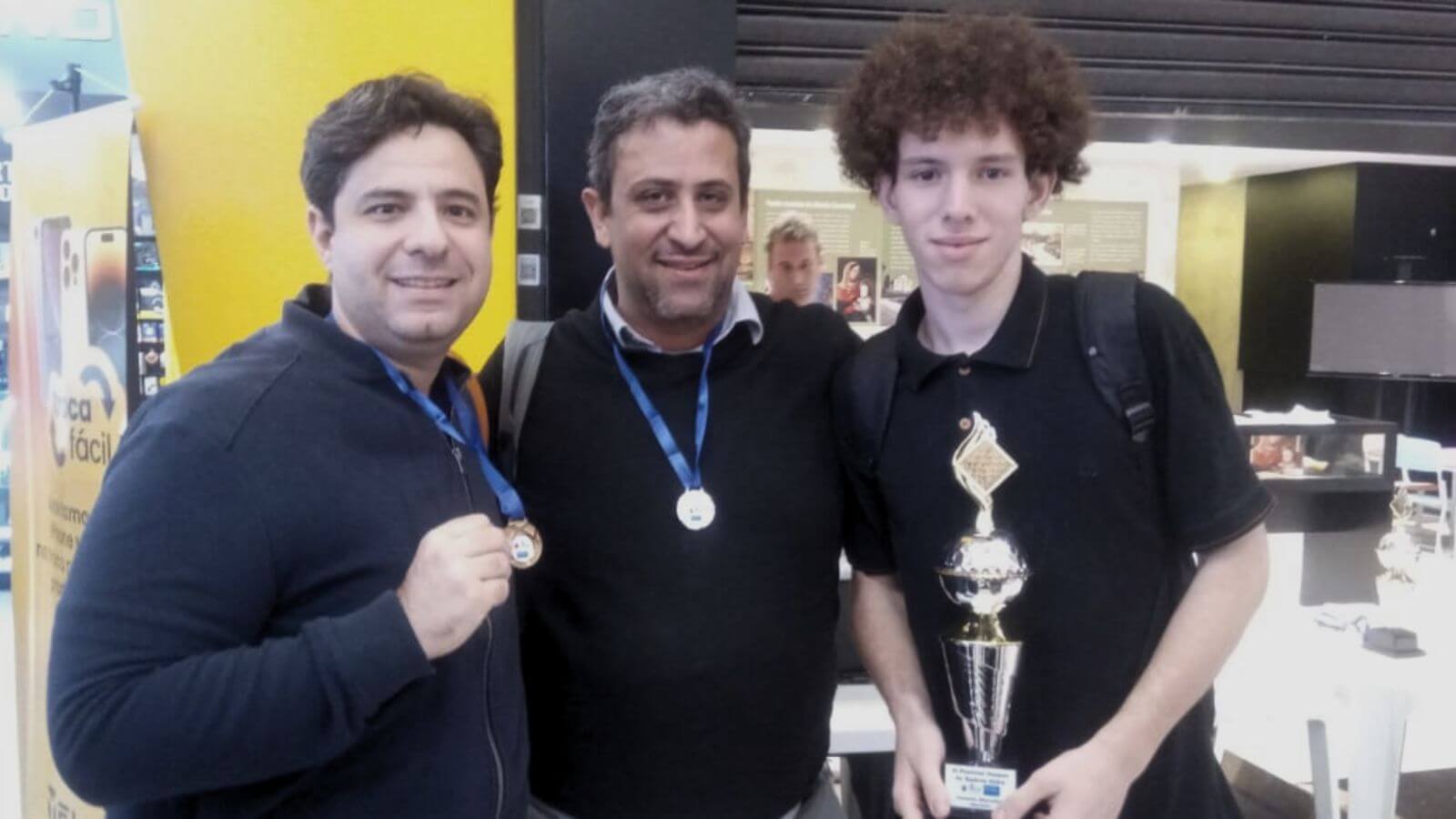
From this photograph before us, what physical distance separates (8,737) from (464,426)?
468 cm

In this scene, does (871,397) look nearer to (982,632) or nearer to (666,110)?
(982,632)

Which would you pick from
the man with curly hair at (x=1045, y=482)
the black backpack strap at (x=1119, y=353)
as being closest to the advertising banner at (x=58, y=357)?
the man with curly hair at (x=1045, y=482)

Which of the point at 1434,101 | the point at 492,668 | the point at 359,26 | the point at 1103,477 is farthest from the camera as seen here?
the point at 1434,101

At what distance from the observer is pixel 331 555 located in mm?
1232

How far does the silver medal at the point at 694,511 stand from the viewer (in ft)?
5.60

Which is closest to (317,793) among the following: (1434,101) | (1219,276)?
(1434,101)

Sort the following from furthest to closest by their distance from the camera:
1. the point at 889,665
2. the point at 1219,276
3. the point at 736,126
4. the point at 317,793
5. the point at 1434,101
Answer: the point at 1219,276 → the point at 1434,101 → the point at 736,126 → the point at 889,665 → the point at 317,793

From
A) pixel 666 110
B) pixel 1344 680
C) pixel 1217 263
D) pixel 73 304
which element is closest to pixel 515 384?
pixel 666 110

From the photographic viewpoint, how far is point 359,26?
230cm

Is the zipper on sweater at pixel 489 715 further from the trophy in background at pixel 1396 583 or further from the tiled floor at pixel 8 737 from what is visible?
the trophy in background at pixel 1396 583

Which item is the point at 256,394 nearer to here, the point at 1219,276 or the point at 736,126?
the point at 736,126

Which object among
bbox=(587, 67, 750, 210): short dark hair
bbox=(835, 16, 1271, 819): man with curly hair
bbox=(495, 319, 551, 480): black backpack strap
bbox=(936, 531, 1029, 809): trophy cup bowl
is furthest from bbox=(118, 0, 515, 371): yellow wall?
bbox=(936, 531, 1029, 809): trophy cup bowl

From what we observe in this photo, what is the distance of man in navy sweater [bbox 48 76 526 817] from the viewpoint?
111 cm

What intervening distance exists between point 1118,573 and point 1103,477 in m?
0.14
